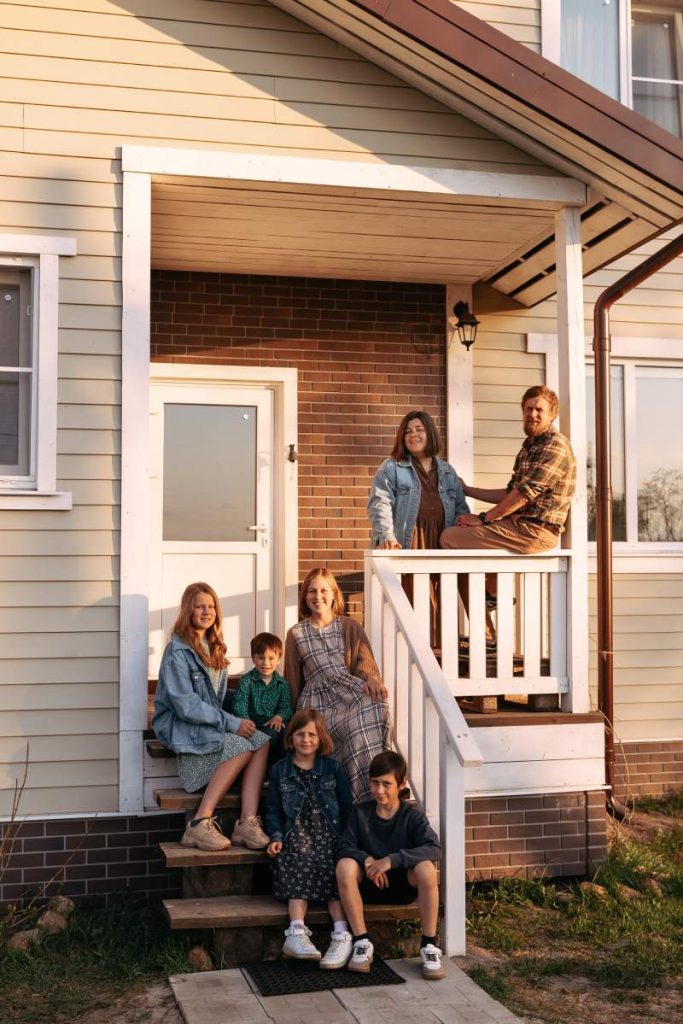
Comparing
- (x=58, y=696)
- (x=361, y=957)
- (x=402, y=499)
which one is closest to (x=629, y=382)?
(x=402, y=499)

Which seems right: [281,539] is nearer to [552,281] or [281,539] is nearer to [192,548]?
[192,548]

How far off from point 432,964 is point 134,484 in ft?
8.63

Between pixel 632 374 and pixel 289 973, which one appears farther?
pixel 632 374

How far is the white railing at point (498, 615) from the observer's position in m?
5.86

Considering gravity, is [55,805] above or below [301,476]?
below

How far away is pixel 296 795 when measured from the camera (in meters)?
4.93

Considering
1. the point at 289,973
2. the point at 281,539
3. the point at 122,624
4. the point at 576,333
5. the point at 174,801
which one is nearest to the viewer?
the point at 289,973

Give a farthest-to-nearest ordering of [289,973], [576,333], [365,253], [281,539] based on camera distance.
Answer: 1. [281,539]
2. [365,253]
3. [576,333]
4. [289,973]

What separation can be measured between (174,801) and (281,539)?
2654mm

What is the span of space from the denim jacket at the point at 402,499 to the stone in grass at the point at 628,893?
2053 mm

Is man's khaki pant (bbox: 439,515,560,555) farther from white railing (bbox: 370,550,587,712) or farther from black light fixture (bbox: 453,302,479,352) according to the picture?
black light fixture (bbox: 453,302,479,352)

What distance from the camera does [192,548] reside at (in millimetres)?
7492

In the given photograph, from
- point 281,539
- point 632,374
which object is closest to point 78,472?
point 281,539

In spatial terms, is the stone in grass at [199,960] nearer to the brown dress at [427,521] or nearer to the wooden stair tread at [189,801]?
the wooden stair tread at [189,801]
